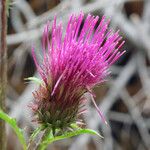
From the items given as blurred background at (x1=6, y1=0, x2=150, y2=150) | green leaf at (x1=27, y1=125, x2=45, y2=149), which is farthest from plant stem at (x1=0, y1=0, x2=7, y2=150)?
blurred background at (x1=6, y1=0, x2=150, y2=150)

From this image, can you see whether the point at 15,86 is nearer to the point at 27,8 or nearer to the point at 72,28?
the point at 27,8

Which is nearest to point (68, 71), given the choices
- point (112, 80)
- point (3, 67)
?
point (3, 67)

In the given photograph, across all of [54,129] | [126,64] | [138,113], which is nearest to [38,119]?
[54,129]

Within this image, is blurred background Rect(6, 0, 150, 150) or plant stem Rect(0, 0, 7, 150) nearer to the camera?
plant stem Rect(0, 0, 7, 150)

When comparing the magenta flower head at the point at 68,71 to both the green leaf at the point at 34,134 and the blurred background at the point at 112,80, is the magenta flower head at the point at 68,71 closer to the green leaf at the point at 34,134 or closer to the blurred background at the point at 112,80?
the green leaf at the point at 34,134

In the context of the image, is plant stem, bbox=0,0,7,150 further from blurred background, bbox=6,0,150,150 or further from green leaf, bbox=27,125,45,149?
blurred background, bbox=6,0,150,150

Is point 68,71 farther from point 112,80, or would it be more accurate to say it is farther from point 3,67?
point 112,80
